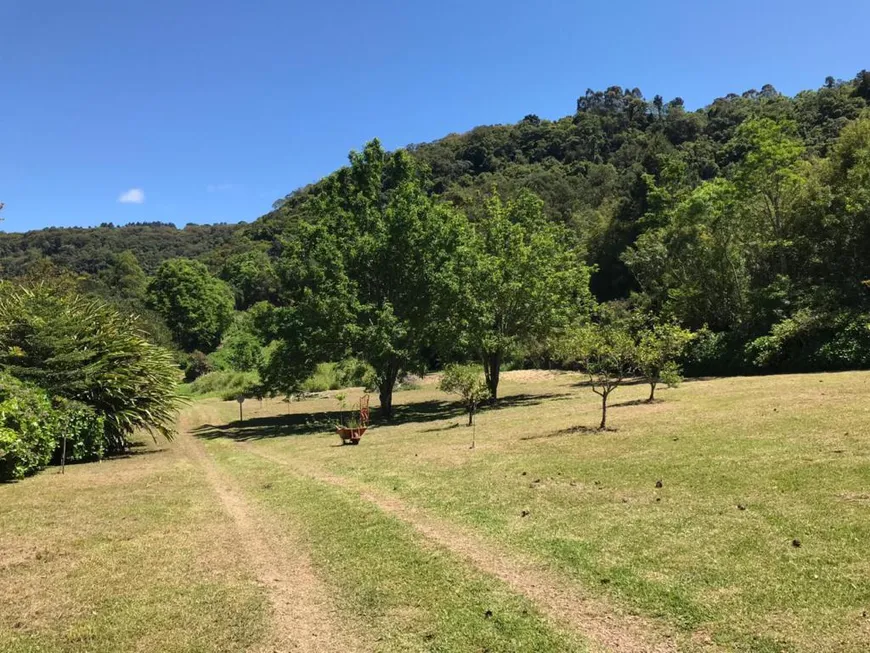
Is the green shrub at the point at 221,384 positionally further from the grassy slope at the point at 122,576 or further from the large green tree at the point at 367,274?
the grassy slope at the point at 122,576

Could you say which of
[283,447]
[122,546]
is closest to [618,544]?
[122,546]

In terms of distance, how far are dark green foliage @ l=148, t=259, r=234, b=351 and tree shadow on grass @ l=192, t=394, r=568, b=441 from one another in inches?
2437

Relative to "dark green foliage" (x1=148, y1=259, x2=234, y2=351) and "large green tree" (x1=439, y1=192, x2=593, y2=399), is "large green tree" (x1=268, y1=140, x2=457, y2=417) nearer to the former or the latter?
"large green tree" (x1=439, y1=192, x2=593, y2=399)

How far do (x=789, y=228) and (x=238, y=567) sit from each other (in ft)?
114

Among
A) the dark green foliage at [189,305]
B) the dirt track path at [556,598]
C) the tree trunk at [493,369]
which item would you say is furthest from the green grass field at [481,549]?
the dark green foliage at [189,305]

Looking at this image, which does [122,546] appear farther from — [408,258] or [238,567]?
[408,258]

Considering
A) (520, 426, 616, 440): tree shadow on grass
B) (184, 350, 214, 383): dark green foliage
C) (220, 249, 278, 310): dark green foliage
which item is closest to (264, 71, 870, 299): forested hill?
(220, 249, 278, 310): dark green foliage

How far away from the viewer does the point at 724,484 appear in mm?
8367

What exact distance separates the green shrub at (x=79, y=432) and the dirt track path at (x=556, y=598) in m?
12.5

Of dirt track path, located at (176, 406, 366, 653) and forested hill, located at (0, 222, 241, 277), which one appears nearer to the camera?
dirt track path, located at (176, 406, 366, 653)

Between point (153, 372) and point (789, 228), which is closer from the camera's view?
point (153, 372)

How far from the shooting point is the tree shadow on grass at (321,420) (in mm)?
23594

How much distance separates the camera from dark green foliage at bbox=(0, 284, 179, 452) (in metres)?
17.3

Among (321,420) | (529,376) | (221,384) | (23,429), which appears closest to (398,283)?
(321,420)
